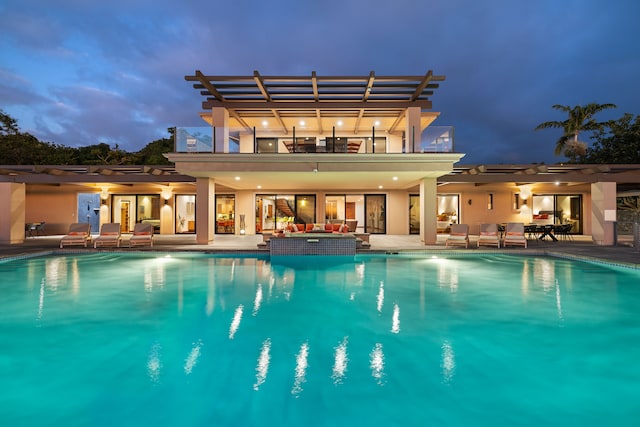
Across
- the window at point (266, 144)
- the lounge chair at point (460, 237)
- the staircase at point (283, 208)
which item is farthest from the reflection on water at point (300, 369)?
the staircase at point (283, 208)

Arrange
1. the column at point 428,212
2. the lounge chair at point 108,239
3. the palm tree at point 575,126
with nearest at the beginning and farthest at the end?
the lounge chair at point 108,239, the column at point 428,212, the palm tree at point 575,126

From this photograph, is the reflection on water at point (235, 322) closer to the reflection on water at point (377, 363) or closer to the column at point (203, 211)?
the reflection on water at point (377, 363)

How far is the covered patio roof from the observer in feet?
42.8

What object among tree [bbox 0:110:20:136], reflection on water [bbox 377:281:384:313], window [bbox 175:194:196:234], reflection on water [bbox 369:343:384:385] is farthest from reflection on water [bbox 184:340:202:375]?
tree [bbox 0:110:20:136]

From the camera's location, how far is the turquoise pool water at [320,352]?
10.2ft

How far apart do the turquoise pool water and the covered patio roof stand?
319 inches

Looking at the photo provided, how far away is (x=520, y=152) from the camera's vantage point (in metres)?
103

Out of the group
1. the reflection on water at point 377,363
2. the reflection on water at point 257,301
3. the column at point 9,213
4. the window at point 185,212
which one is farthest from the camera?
the window at point 185,212

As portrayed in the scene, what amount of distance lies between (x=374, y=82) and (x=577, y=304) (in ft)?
32.8

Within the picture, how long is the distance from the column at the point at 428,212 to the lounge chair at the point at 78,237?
44.1 feet

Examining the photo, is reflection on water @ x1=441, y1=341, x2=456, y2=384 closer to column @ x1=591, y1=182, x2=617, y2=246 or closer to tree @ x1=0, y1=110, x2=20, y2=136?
column @ x1=591, y1=182, x2=617, y2=246

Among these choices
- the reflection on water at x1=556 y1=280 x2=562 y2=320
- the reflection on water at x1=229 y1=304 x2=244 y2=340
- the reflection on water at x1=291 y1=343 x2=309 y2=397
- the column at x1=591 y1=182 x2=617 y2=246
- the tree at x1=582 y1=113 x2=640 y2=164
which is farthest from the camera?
the tree at x1=582 y1=113 x2=640 y2=164

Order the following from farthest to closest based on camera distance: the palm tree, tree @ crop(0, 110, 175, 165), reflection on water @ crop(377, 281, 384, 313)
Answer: the palm tree < tree @ crop(0, 110, 175, 165) < reflection on water @ crop(377, 281, 384, 313)

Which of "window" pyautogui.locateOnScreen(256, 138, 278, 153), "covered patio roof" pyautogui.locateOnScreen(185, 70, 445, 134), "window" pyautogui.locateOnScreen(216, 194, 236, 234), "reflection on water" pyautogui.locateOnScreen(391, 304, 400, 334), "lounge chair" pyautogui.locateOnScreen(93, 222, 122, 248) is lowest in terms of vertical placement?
"reflection on water" pyautogui.locateOnScreen(391, 304, 400, 334)
